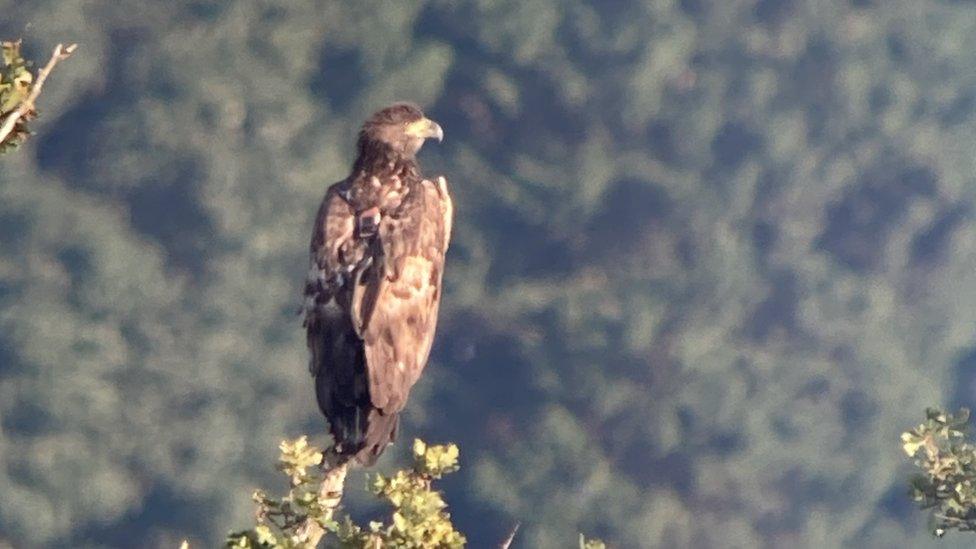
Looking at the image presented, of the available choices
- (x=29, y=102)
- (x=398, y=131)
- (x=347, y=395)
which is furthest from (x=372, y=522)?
(x=398, y=131)

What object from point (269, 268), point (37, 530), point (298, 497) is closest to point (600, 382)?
point (269, 268)

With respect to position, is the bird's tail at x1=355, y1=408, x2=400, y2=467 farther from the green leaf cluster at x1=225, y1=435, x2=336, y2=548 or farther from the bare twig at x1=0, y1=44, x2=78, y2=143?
the bare twig at x1=0, y1=44, x2=78, y2=143

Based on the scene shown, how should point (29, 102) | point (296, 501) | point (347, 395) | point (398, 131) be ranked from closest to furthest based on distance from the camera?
point (29, 102) → point (296, 501) → point (347, 395) → point (398, 131)

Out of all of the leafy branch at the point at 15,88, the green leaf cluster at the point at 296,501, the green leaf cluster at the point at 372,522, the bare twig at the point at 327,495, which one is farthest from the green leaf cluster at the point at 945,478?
the leafy branch at the point at 15,88

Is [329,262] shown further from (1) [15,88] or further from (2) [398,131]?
(1) [15,88]

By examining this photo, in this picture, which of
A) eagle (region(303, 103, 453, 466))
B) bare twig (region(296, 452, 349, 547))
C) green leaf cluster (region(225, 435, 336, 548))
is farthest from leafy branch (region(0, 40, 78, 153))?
eagle (region(303, 103, 453, 466))

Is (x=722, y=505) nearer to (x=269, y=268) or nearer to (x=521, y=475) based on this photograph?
(x=521, y=475)

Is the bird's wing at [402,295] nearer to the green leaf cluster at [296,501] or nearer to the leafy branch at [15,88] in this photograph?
the green leaf cluster at [296,501]
